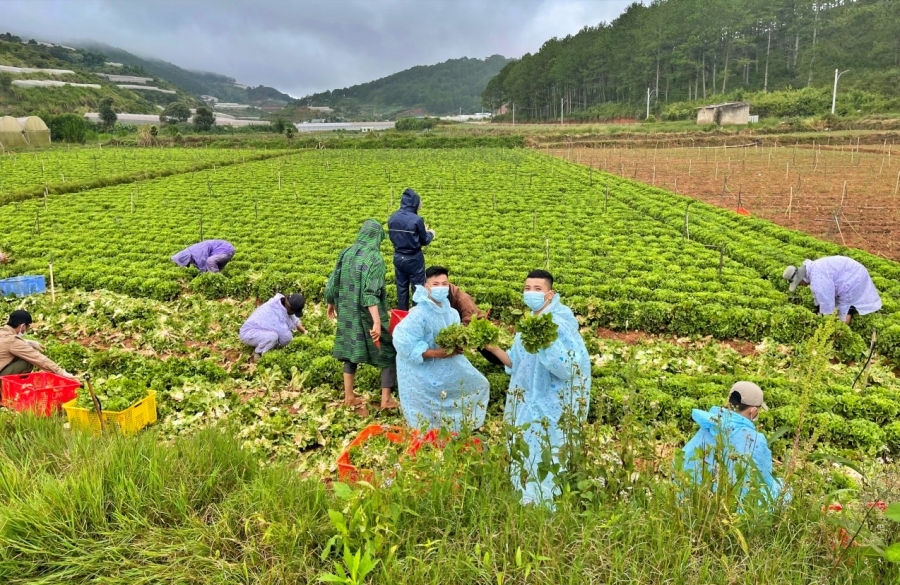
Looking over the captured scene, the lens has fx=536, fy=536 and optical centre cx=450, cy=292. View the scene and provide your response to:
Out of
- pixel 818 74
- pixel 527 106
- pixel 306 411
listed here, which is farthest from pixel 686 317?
pixel 527 106

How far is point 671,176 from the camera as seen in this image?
88.3 feet

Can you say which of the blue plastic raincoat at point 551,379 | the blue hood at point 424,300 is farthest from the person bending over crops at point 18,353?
the blue plastic raincoat at point 551,379

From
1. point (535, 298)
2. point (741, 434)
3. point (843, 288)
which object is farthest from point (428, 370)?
point (843, 288)

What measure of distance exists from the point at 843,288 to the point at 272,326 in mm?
8642

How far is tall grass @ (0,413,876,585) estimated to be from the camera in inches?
101

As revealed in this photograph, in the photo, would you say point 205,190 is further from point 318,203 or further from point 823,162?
point 823,162

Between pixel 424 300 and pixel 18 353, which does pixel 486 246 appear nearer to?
pixel 424 300

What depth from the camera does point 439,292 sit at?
17.0 feet

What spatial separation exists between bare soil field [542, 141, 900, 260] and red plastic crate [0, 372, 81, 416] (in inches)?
615

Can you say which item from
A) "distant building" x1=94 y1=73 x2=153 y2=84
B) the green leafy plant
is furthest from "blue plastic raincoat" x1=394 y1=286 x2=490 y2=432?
"distant building" x1=94 y1=73 x2=153 y2=84

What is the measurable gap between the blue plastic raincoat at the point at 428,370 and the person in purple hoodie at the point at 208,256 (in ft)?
23.3

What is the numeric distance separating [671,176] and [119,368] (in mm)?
26021

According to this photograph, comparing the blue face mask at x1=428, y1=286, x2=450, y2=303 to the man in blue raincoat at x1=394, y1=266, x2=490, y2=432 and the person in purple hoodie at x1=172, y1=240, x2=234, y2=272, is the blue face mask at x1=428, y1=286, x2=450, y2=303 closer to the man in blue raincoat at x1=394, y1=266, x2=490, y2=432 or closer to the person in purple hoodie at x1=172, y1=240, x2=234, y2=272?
the man in blue raincoat at x1=394, y1=266, x2=490, y2=432

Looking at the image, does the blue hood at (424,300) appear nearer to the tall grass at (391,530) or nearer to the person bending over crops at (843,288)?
the tall grass at (391,530)
